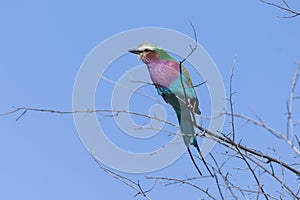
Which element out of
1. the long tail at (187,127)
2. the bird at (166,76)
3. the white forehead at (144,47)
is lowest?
the long tail at (187,127)

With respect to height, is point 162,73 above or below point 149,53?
below

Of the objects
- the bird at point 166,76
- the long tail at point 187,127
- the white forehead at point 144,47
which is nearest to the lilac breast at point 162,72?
the bird at point 166,76

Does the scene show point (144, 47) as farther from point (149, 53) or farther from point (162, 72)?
point (162, 72)

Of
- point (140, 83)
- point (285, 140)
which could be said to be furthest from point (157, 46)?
point (285, 140)

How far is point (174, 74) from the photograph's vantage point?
3.81 metres

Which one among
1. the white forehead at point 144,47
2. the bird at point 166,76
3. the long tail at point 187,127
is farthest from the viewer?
the white forehead at point 144,47

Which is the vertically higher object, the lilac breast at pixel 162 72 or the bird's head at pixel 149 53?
the bird's head at pixel 149 53

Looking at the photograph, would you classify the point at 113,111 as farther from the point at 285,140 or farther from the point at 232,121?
the point at 285,140

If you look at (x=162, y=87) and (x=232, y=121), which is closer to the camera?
(x=232, y=121)

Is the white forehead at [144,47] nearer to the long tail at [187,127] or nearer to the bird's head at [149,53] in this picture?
the bird's head at [149,53]

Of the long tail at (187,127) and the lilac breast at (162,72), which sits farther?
the lilac breast at (162,72)

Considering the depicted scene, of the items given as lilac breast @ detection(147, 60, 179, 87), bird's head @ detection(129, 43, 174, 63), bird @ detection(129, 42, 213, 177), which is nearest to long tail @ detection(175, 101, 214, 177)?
bird @ detection(129, 42, 213, 177)

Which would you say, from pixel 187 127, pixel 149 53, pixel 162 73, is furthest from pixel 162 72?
pixel 187 127

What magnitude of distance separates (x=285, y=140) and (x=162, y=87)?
1924mm
